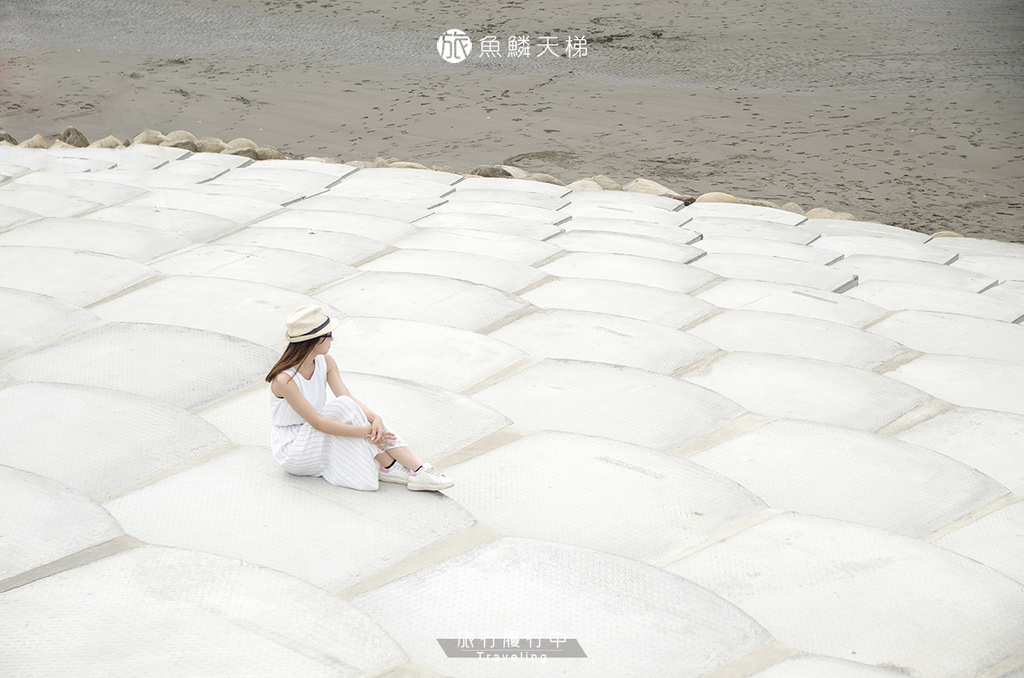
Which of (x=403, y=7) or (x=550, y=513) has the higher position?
(x=403, y=7)

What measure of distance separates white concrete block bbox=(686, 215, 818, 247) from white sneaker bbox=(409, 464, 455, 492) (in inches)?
113

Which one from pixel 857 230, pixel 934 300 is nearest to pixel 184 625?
pixel 934 300

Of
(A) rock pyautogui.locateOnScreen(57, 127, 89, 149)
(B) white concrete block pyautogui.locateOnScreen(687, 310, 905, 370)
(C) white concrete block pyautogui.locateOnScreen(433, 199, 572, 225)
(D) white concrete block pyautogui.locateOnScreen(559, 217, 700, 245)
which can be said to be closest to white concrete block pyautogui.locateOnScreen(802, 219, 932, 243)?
(D) white concrete block pyautogui.locateOnScreen(559, 217, 700, 245)

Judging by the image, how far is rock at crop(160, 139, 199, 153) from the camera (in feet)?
19.4

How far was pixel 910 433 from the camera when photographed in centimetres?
247

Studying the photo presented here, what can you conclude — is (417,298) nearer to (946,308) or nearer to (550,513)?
(550,513)

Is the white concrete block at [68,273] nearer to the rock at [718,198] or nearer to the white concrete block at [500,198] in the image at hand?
the white concrete block at [500,198]

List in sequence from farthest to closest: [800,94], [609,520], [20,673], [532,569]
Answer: [800,94] → [609,520] → [532,569] → [20,673]

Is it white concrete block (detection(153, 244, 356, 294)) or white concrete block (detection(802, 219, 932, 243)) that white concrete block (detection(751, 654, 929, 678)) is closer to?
white concrete block (detection(153, 244, 356, 294))

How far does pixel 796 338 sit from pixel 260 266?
5.71 ft

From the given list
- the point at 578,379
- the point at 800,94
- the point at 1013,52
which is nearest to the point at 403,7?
the point at 800,94

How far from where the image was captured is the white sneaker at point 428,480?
1910 mm

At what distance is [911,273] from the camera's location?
4051mm

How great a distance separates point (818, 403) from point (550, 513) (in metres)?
0.96
